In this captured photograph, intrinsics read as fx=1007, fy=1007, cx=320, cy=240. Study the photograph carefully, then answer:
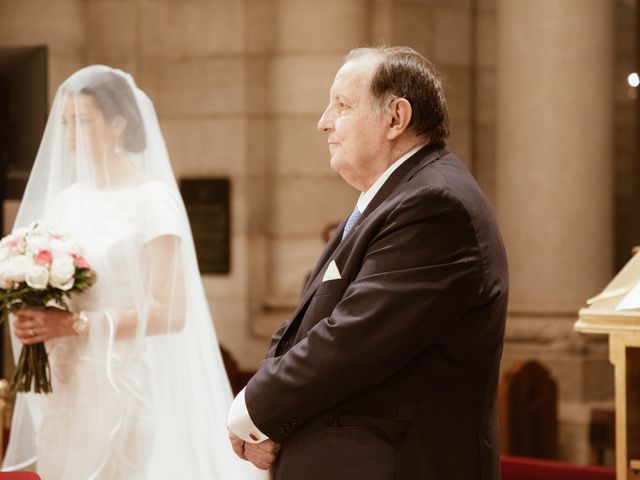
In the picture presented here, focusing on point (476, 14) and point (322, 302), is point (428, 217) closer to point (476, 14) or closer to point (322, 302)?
point (322, 302)

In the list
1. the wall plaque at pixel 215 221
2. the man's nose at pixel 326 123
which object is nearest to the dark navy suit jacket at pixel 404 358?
the man's nose at pixel 326 123

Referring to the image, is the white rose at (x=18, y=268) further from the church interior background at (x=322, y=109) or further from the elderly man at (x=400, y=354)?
the church interior background at (x=322, y=109)

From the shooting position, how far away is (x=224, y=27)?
7.98m

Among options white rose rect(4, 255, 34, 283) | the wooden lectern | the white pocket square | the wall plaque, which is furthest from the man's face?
the wall plaque

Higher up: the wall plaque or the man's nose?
the man's nose

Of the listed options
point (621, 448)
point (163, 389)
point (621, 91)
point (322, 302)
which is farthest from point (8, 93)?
point (621, 91)

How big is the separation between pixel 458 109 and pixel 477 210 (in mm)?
5778

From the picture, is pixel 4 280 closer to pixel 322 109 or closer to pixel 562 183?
pixel 322 109

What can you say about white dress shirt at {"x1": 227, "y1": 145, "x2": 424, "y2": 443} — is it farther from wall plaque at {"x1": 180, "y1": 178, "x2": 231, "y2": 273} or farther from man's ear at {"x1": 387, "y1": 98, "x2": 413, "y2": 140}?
wall plaque at {"x1": 180, "y1": 178, "x2": 231, "y2": 273}

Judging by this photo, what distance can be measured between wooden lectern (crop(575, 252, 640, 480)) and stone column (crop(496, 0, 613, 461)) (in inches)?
153

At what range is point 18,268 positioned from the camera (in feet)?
12.5

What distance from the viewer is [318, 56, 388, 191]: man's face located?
2.82 m

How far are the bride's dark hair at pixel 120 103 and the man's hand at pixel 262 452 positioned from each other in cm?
182

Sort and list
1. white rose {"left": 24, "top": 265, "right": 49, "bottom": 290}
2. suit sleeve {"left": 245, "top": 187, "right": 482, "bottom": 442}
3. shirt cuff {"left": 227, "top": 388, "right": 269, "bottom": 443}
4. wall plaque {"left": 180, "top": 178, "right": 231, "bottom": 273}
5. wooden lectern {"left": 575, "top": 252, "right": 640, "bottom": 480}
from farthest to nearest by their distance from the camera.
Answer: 1. wall plaque {"left": 180, "top": 178, "right": 231, "bottom": 273}
2. white rose {"left": 24, "top": 265, "right": 49, "bottom": 290}
3. wooden lectern {"left": 575, "top": 252, "right": 640, "bottom": 480}
4. shirt cuff {"left": 227, "top": 388, "right": 269, "bottom": 443}
5. suit sleeve {"left": 245, "top": 187, "right": 482, "bottom": 442}
